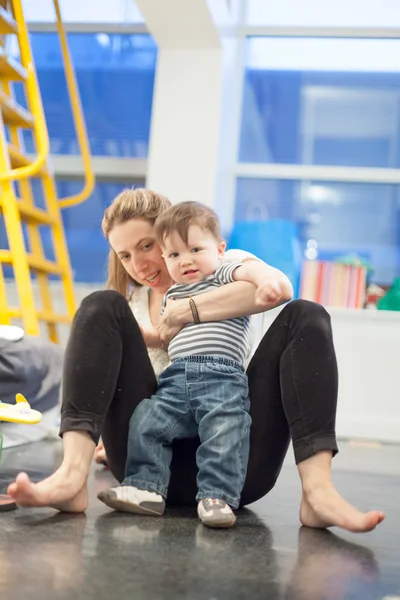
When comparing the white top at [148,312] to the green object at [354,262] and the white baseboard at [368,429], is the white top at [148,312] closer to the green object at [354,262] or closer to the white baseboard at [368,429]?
the white baseboard at [368,429]

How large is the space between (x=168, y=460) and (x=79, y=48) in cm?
332

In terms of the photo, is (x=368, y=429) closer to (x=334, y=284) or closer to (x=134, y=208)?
(x=334, y=284)

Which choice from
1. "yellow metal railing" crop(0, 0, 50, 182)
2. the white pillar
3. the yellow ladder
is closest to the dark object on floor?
the yellow ladder

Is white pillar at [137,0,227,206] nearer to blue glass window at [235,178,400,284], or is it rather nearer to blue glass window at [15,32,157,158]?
blue glass window at [15,32,157,158]

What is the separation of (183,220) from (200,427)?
0.37m

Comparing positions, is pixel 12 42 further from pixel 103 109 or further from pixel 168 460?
pixel 168 460

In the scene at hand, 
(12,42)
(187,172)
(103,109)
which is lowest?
(187,172)

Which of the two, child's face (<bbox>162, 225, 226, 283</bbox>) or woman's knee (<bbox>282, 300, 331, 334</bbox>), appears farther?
child's face (<bbox>162, 225, 226, 283</bbox>)

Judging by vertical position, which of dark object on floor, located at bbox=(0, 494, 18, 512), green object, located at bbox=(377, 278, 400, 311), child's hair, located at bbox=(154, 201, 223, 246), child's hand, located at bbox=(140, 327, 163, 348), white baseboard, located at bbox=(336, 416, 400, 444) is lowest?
white baseboard, located at bbox=(336, 416, 400, 444)

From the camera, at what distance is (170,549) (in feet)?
3.57

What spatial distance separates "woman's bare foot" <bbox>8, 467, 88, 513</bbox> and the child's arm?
1.37 feet

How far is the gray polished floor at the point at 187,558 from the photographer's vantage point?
90cm

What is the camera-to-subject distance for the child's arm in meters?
1.28

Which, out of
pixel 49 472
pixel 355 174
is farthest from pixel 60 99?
pixel 49 472
